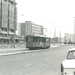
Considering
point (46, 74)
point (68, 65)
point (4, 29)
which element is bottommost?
point (46, 74)

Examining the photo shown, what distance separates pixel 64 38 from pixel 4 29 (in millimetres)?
88994

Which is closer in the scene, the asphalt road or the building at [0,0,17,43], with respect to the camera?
the asphalt road

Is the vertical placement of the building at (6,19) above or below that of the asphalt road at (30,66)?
above

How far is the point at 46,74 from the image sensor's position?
11367 mm

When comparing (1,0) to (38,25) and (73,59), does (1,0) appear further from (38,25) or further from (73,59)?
(73,59)

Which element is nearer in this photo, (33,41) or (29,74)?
(29,74)

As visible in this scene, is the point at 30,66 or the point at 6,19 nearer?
the point at 30,66

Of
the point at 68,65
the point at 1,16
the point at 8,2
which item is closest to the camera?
the point at 68,65

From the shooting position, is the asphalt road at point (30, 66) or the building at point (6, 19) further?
the building at point (6, 19)

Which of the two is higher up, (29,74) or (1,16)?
(1,16)

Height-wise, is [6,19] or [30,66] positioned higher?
[6,19]

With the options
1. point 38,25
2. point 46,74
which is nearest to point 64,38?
point 38,25

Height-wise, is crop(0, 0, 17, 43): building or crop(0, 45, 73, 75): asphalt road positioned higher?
crop(0, 0, 17, 43): building

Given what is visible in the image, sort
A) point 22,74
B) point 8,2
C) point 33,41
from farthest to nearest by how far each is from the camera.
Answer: point 8,2, point 33,41, point 22,74
